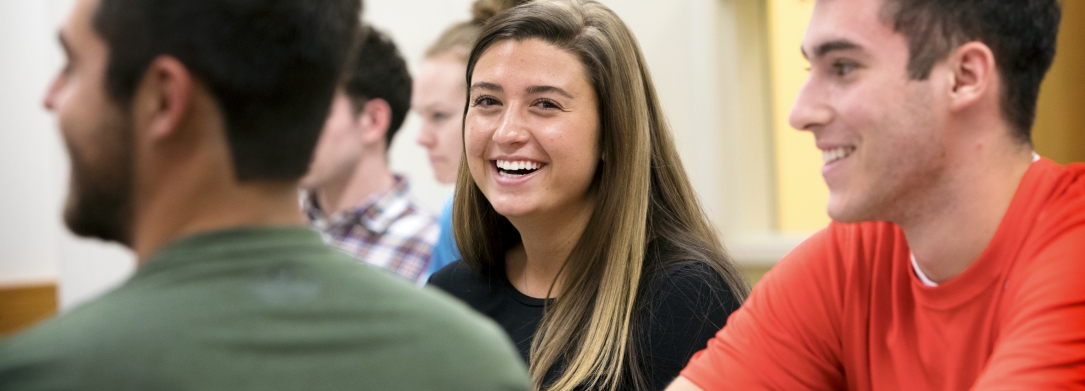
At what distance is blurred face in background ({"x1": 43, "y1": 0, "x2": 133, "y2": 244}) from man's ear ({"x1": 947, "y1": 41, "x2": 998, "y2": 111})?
93cm

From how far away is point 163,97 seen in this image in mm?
759

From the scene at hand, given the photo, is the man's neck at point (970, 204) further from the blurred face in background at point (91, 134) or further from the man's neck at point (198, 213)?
the blurred face in background at point (91, 134)

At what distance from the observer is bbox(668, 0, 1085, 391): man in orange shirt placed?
1.12m

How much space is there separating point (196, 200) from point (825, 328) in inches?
36.2

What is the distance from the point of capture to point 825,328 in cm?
136

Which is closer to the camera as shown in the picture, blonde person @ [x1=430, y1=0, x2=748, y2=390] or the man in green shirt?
the man in green shirt

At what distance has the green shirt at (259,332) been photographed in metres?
0.64

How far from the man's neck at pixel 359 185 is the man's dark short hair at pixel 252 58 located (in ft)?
6.75

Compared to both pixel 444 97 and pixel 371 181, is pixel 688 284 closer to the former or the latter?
pixel 371 181

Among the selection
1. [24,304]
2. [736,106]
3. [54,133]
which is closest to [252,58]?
[736,106]

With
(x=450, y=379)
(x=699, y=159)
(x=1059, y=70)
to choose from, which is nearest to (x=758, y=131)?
(x=699, y=159)

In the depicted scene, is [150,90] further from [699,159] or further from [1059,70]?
[699,159]

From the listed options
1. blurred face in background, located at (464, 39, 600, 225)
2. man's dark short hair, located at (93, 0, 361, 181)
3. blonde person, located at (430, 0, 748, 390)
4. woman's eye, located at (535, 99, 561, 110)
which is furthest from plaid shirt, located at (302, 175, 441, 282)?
man's dark short hair, located at (93, 0, 361, 181)

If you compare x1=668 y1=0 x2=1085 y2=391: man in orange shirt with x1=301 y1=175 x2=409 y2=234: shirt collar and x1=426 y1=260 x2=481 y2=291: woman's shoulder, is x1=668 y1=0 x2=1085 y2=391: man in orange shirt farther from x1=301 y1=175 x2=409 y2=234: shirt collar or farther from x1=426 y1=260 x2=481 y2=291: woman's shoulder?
x1=301 y1=175 x2=409 y2=234: shirt collar
